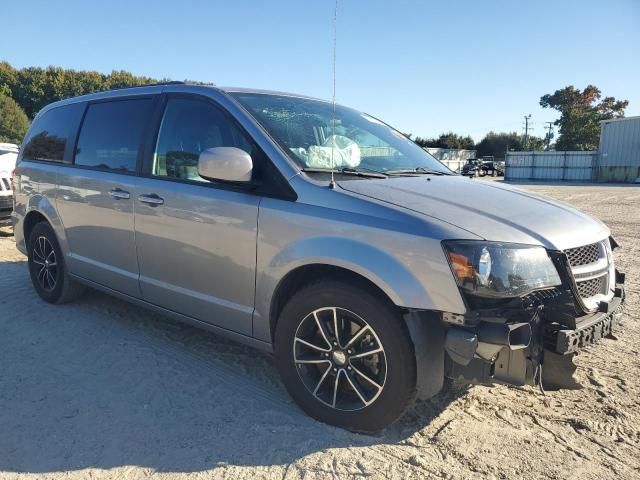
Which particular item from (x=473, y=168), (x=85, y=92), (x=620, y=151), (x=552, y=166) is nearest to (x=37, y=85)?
(x=85, y=92)

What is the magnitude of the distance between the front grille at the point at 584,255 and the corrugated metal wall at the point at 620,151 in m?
40.7

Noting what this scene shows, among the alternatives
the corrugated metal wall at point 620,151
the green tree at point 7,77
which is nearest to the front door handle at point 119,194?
the corrugated metal wall at point 620,151

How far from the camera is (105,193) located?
4.12 m

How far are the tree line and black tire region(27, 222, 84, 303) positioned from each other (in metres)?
34.9

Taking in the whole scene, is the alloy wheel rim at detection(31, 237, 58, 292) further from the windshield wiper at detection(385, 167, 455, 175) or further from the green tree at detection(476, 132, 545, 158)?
the green tree at detection(476, 132, 545, 158)

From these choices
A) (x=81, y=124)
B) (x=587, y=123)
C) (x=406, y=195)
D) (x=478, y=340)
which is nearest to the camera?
(x=478, y=340)

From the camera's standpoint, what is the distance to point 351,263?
269 cm

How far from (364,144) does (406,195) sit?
945 mm

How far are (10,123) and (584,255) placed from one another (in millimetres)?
42429

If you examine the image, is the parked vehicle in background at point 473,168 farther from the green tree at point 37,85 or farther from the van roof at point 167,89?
the van roof at point 167,89

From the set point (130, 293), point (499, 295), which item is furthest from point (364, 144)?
point (130, 293)

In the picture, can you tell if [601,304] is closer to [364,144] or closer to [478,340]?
[478,340]

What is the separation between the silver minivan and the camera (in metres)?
2.51

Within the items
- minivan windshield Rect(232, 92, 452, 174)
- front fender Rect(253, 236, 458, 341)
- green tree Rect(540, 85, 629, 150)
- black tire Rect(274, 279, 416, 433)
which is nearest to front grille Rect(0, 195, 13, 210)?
minivan windshield Rect(232, 92, 452, 174)
